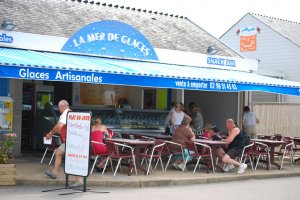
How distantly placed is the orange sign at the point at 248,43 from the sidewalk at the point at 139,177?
14.5 metres

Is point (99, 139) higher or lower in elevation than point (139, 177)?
higher

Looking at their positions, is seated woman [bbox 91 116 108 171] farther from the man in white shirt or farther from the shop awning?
the man in white shirt

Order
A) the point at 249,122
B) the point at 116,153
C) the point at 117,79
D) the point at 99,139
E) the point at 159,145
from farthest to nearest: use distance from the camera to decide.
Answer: the point at 249,122, the point at 117,79, the point at 159,145, the point at 99,139, the point at 116,153

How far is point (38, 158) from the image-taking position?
13859mm

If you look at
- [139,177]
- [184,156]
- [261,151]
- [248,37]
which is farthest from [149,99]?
[248,37]

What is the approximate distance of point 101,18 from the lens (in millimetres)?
17422

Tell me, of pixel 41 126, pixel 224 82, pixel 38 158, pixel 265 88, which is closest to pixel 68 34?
pixel 41 126

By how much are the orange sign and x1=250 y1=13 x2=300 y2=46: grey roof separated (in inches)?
42.7

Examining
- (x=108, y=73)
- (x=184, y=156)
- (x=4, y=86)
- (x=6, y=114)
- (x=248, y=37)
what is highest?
(x=248, y=37)

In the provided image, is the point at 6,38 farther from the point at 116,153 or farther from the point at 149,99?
the point at 149,99

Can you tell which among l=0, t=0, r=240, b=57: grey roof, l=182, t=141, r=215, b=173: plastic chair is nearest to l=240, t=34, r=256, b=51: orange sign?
l=0, t=0, r=240, b=57: grey roof

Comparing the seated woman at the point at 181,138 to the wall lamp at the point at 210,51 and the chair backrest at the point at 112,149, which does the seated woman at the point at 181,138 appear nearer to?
the chair backrest at the point at 112,149

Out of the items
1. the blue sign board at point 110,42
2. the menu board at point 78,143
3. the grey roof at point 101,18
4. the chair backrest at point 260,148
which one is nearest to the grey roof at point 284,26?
the grey roof at point 101,18

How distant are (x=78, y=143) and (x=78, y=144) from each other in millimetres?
18
